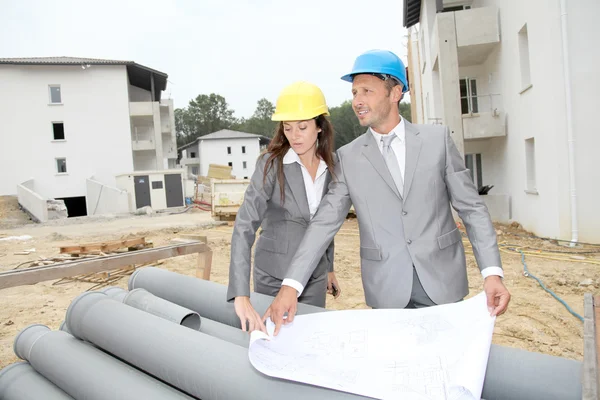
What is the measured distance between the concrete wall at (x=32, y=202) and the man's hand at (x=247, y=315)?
24.6 m

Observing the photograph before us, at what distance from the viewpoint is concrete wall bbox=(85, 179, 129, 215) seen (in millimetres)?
27109

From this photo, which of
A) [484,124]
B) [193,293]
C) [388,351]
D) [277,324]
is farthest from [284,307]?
[484,124]

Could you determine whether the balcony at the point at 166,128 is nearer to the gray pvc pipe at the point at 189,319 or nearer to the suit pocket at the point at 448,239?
the gray pvc pipe at the point at 189,319

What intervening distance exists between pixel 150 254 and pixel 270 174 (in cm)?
220

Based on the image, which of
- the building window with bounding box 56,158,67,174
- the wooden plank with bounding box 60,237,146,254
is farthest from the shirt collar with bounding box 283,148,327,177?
the building window with bounding box 56,158,67,174

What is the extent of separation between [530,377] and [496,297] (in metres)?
0.32

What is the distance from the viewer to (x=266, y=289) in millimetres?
2945

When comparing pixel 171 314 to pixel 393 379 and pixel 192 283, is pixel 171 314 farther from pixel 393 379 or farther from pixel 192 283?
→ pixel 393 379

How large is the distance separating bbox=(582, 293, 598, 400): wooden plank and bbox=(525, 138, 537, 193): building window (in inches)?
443

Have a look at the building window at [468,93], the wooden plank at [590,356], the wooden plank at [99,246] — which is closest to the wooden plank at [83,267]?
the wooden plank at [590,356]

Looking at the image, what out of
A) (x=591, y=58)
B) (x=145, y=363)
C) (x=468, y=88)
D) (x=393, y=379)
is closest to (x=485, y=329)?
(x=393, y=379)

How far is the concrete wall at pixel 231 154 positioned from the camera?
5194 cm

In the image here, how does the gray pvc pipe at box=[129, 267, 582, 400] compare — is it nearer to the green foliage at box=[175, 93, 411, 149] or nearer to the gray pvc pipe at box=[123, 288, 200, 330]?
the gray pvc pipe at box=[123, 288, 200, 330]

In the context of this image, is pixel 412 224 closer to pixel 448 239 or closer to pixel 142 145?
pixel 448 239
